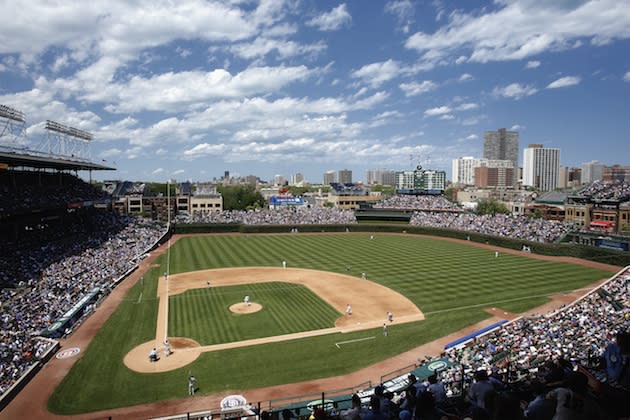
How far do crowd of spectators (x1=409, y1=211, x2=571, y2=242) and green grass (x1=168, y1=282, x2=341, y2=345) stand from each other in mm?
35344

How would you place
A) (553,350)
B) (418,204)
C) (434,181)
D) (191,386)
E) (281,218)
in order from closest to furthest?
(553,350)
(191,386)
(281,218)
(418,204)
(434,181)

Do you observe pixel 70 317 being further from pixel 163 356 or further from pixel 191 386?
pixel 191 386

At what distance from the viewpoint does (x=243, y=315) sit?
92.1 feet

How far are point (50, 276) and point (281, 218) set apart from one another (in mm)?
45856

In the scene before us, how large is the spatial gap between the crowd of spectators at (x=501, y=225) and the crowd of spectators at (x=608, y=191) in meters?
12.8

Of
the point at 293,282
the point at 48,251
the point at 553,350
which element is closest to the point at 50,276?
the point at 48,251

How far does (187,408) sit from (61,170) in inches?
1970

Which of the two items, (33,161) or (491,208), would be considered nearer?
(33,161)

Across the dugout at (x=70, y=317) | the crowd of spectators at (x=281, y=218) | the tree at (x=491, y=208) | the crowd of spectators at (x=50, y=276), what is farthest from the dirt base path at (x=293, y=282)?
the tree at (x=491, y=208)

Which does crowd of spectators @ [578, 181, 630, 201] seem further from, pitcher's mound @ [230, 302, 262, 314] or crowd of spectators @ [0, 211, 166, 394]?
crowd of spectators @ [0, 211, 166, 394]

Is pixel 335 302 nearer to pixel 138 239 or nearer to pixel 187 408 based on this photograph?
pixel 187 408

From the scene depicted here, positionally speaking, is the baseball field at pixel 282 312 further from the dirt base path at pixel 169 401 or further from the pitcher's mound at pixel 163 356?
the dirt base path at pixel 169 401

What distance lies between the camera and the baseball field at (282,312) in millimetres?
19469

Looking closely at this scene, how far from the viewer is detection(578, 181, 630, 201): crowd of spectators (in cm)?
6147
